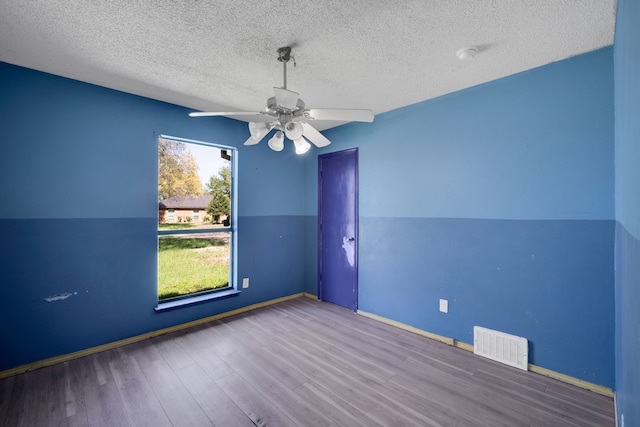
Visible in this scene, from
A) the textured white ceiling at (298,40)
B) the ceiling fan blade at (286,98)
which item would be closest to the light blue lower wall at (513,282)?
the textured white ceiling at (298,40)

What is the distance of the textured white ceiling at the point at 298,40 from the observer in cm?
169

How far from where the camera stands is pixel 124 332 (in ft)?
9.36

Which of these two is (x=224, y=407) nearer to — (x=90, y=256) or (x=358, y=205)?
(x=90, y=256)

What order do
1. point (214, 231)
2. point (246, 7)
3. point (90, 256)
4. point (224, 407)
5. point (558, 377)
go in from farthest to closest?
point (214, 231) → point (90, 256) → point (558, 377) → point (224, 407) → point (246, 7)

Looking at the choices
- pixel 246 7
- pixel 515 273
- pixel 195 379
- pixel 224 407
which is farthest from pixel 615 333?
pixel 246 7

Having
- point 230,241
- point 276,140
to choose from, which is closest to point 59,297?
point 230,241

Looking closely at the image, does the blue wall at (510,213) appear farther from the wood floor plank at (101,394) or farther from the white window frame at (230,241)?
the wood floor plank at (101,394)

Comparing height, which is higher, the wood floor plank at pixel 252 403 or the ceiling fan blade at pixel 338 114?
the ceiling fan blade at pixel 338 114

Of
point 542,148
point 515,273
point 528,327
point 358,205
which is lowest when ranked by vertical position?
point 528,327

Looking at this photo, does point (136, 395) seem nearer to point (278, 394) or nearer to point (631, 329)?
point (278, 394)

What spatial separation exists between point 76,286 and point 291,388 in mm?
2205

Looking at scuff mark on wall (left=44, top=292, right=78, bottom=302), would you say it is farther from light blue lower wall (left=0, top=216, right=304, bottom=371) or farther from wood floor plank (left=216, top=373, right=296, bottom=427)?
wood floor plank (left=216, top=373, right=296, bottom=427)

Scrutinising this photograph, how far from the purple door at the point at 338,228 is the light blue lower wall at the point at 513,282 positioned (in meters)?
0.44

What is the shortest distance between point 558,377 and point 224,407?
2578 mm
